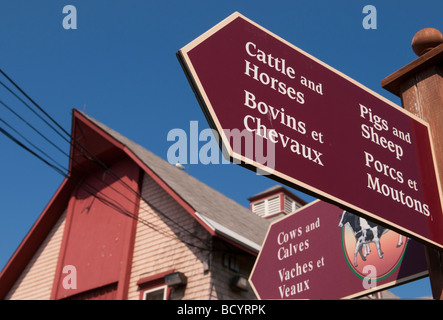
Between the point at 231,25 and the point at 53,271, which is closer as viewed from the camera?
the point at 231,25

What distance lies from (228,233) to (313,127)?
28.9ft

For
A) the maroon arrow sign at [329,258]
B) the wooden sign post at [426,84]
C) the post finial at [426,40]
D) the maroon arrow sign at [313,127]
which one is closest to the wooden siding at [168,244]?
the maroon arrow sign at [329,258]

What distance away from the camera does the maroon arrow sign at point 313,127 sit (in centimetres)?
254

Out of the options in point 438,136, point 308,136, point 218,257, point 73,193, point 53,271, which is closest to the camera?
point 308,136

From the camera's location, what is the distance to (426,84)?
365 centimetres

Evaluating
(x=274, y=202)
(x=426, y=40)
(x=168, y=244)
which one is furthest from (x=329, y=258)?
(x=274, y=202)

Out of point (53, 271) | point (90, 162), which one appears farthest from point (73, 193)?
Result: point (53, 271)

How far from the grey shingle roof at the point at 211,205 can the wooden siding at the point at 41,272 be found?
10.8 ft

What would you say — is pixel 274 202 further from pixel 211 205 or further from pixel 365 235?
pixel 365 235

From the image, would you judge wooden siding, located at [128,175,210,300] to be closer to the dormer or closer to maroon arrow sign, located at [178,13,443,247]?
maroon arrow sign, located at [178,13,443,247]

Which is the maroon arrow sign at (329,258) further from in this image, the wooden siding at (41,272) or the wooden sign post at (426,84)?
the wooden siding at (41,272)

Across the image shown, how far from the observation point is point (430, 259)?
321cm

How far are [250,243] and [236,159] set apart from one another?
9832 mm
